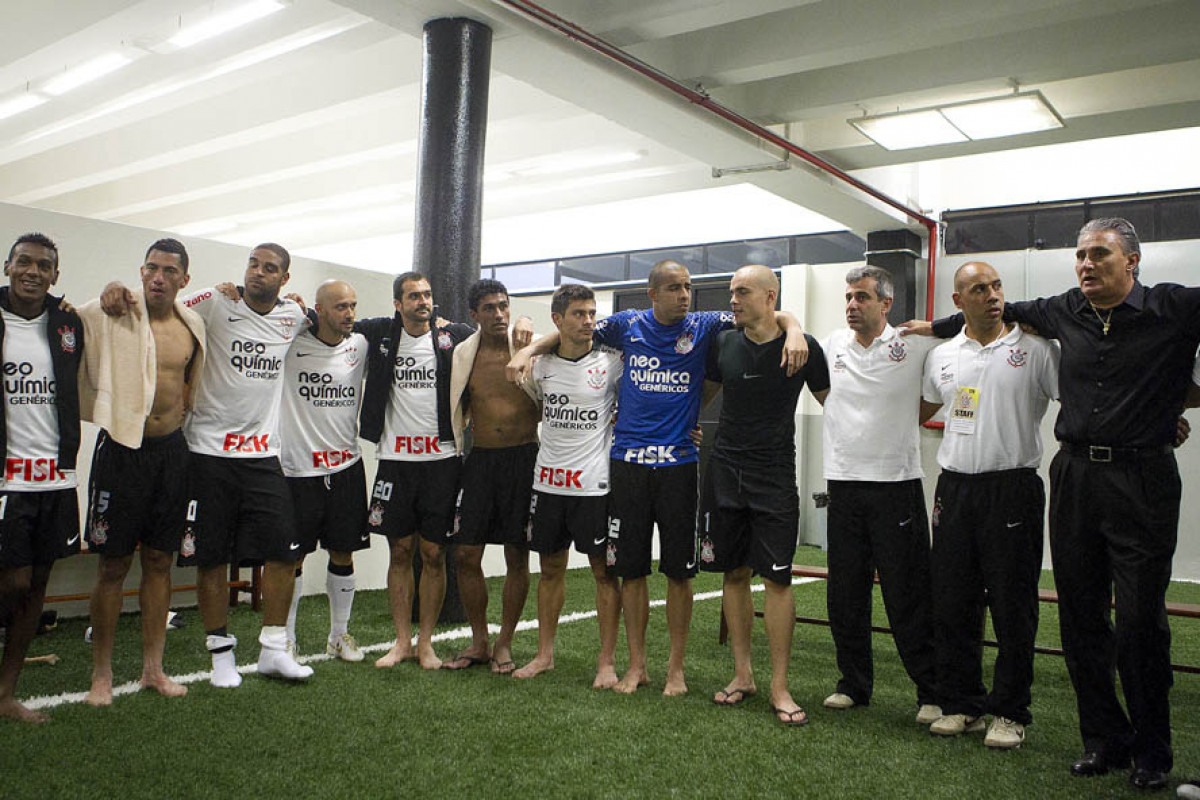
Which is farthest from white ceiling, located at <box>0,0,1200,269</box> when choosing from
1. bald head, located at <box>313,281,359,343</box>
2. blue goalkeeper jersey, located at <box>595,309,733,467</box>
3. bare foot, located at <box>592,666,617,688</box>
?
bare foot, located at <box>592,666,617,688</box>

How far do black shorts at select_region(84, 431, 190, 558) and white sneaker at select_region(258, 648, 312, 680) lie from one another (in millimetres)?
623

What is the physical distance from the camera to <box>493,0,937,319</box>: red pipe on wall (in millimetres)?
5551

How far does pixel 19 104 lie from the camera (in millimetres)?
9500

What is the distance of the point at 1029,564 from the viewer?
3.31 m

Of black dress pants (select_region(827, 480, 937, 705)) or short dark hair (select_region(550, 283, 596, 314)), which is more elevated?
short dark hair (select_region(550, 283, 596, 314))

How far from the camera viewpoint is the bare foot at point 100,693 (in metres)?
3.49

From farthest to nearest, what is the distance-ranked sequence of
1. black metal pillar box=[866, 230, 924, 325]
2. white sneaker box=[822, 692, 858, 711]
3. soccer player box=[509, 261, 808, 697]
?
black metal pillar box=[866, 230, 924, 325]
soccer player box=[509, 261, 808, 697]
white sneaker box=[822, 692, 858, 711]

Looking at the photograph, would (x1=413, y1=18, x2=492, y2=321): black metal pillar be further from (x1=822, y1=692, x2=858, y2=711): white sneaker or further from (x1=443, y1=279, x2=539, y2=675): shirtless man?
(x1=822, y1=692, x2=858, y2=711): white sneaker

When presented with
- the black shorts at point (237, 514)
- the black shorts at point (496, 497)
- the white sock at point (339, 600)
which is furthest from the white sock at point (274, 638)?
the black shorts at point (496, 497)

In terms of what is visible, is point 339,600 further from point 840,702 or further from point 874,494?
point 874,494

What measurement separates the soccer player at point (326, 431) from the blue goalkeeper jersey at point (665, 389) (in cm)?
125

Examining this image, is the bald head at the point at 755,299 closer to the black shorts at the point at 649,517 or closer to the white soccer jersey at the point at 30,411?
the black shorts at the point at 649,517

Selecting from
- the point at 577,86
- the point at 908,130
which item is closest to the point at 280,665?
the point at 577,86

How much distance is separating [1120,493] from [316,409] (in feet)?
10.4
